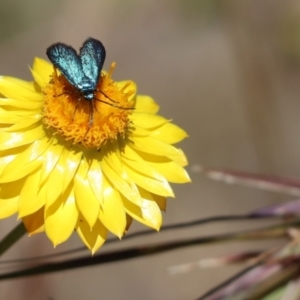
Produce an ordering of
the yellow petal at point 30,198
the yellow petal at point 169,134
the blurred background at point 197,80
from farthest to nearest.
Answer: the blurred background at point 197,80
the yellow petal at point 169,134
the yellow petal at point 30,198

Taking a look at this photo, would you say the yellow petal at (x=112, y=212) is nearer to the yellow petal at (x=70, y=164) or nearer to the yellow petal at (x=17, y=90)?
the yellow petal at (x=70, y=164)

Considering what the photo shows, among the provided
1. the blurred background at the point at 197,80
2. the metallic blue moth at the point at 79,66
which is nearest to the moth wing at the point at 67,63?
the metallic blue moth at the point at 79,66

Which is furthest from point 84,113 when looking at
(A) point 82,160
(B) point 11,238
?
(B) point 11,238

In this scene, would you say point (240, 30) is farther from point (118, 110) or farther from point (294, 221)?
point (118, 110)

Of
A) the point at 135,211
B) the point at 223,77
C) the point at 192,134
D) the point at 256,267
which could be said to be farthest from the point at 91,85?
Answer: the point at 223,77

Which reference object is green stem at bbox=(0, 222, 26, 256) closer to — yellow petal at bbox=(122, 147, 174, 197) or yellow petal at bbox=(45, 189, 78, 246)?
yellow petal at bbox=(45, 189, 78, 246)

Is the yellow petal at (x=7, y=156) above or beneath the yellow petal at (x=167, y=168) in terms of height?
above
